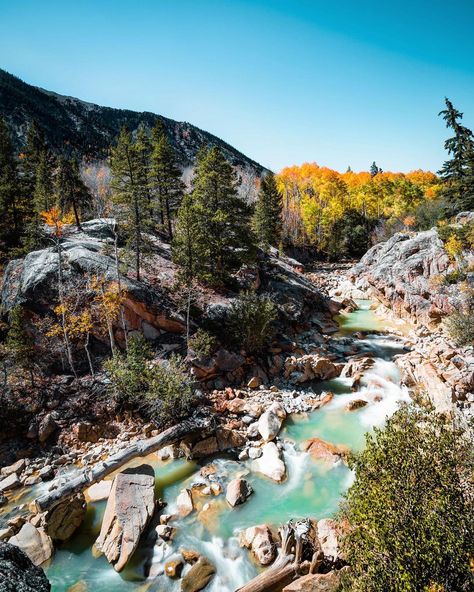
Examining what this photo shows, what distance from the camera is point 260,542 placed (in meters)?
10.4

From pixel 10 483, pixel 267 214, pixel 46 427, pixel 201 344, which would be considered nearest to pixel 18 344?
pixel 46 427

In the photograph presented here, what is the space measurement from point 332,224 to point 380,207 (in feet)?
49.3

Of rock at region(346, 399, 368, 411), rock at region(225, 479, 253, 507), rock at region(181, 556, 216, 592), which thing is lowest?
rock at region(181, 556, 216, 592)

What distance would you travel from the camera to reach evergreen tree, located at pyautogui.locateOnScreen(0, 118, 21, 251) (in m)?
31.3

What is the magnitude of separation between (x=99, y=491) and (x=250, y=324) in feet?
41.3

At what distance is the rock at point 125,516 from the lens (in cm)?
1041

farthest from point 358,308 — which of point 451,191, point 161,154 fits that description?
point 161,154

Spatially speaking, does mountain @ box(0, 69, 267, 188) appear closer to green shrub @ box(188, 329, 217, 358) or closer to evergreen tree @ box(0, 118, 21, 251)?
evergreen tree @ box(0, 118, 21, 251)

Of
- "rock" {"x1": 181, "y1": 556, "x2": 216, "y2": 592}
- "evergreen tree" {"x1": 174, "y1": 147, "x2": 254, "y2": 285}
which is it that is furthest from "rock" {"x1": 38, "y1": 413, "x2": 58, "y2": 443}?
"evergreen tree" {"x1": 174, "y1": 147, "x2": 254, "y2": 285}

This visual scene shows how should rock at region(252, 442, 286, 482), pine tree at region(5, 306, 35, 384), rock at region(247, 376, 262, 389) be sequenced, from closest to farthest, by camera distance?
1. rock at region(252, 442, 286, 482)
2. pine tree at region(5, 306, 35, 384)
3. rock at region(247, 376, 262, 389)

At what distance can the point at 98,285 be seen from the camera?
21.1m

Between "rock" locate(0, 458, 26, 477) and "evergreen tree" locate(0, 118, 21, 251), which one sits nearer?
"rock" locate(0, 458, 26, 477)

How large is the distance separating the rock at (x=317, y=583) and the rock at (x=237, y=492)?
3.82 meters

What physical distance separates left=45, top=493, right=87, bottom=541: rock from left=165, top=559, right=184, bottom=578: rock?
387 cm
